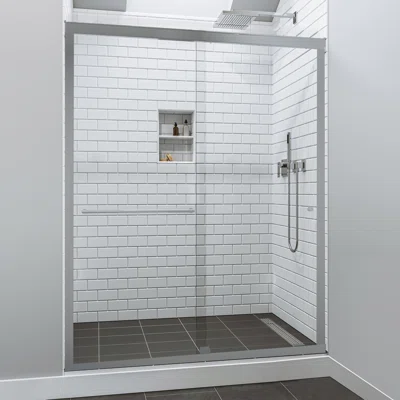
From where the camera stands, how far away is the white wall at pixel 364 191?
9.08 ft

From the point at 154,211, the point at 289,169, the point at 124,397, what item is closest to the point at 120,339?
the point at 124,397

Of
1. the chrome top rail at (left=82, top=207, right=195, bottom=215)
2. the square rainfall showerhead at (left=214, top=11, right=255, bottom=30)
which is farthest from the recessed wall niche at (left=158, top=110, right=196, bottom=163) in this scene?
the square rainfall showerhead at (left=214, top=11, right=255, bottom=30)

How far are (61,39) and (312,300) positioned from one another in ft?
7.78

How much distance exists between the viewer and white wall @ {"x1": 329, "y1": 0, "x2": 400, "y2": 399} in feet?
9.08

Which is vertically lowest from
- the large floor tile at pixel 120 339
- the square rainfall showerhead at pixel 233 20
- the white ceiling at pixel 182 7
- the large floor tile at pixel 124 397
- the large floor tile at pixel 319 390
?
the large floor tile at pixel 124 397

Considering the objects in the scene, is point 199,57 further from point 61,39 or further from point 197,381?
point 197,381

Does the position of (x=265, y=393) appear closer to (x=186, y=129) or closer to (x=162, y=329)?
(x=162, y=329)

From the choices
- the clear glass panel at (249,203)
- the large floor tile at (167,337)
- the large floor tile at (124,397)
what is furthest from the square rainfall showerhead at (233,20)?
the large floor tile at (124,397)

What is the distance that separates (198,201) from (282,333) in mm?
1082

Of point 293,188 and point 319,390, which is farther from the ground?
point 293,188

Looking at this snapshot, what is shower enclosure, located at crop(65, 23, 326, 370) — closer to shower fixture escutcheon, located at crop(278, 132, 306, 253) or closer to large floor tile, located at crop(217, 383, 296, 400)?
shower fixture escutcheon, located at crop(278, 132, 306, 253)

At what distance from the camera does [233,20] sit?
4191 mm

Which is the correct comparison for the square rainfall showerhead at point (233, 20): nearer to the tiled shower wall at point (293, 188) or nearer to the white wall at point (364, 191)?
the tiled shower wall at point (293, 188)

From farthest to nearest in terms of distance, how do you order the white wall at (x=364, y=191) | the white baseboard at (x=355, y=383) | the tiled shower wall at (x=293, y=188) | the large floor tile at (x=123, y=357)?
the tiled shower wall at (x=293, y=188) → the large floor tile at (x=123, y=357) → the white baseboard at (x=355, y=383) → the white wall at (x=364, y=191)
